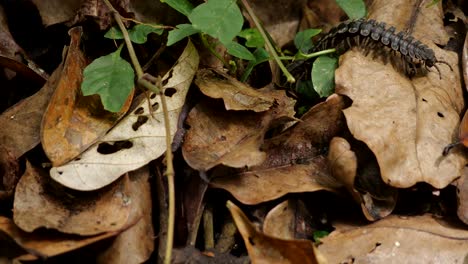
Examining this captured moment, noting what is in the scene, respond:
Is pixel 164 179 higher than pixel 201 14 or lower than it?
lower

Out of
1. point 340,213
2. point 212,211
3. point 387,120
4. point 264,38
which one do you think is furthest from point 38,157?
point 387,120

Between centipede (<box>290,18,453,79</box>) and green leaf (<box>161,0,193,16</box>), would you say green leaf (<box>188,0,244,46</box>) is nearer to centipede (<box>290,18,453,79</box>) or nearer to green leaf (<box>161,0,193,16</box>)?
green leaf (<box>161,0,193,16</box>)

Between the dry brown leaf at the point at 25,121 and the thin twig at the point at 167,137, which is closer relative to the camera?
the thin twig at the point at 167,137

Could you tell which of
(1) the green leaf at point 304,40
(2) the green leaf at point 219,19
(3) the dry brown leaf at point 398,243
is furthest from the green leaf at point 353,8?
(3) the dry brown leaf at point 398,243

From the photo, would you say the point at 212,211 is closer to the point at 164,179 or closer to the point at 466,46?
the point at 164,179

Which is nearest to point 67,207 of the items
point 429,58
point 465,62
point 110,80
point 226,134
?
point 110,80

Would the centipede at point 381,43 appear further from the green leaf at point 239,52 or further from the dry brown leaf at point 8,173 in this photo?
the dry brown leaf at point 8,173
